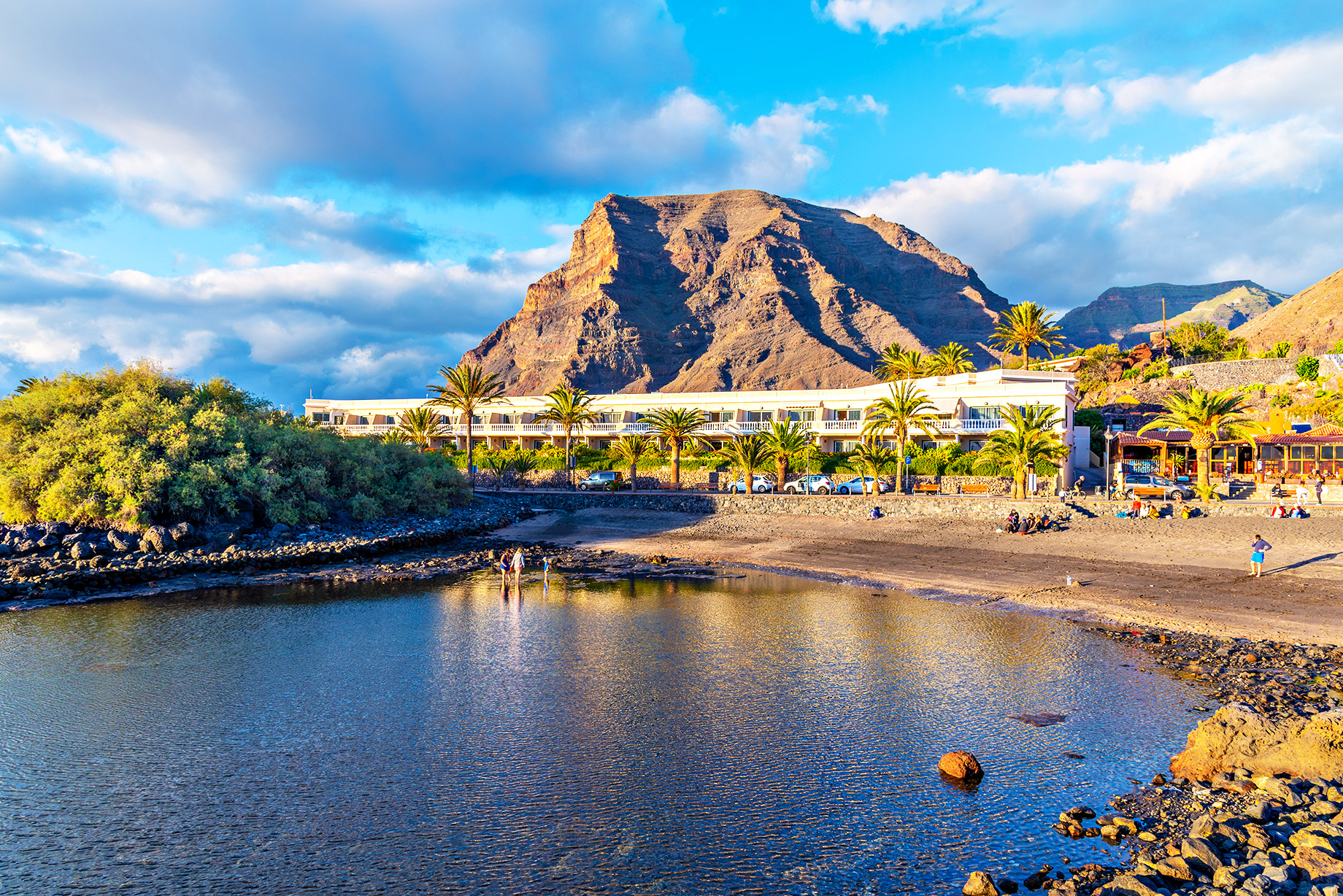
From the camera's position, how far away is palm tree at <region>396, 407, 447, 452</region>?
7531 centimetres

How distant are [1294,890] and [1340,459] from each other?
60.5 m

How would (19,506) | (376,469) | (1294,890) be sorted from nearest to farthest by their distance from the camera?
(1294,890), (19,506), (376,469)

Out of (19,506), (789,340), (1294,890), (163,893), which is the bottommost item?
(163,893)

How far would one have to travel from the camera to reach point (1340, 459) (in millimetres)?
50938

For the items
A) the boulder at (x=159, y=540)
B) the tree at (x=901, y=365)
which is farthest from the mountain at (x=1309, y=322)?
the boulder at (x=159, y=540)

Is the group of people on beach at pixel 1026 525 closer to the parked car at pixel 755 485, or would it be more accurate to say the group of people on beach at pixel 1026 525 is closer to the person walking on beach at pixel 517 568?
the parked car at pixel 755 485

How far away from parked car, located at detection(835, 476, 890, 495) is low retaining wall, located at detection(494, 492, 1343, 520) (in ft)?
10.2

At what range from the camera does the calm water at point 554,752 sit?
9.47m

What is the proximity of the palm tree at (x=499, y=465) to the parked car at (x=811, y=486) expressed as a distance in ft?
97.2

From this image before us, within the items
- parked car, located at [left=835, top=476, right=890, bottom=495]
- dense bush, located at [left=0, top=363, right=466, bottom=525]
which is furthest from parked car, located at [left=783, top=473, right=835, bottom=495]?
dense bush, located at [left=0, top=363, right=466, bottom=525]

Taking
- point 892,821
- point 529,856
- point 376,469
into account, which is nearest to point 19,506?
point 376,469

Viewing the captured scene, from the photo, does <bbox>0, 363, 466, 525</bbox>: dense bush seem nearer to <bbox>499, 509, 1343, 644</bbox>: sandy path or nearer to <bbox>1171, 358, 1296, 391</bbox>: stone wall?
<bbox>499, 509, 1343, 644</bbox>: sandy path

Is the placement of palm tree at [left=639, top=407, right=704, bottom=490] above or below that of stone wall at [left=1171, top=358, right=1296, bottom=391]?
below

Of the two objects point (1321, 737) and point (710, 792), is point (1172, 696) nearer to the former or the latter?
point (1321, 737)
